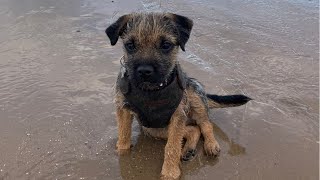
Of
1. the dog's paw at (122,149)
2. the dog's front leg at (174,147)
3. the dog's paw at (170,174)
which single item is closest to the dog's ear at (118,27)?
the dog's front leg at (174,147)

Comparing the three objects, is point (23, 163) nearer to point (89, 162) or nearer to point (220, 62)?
point (89, 162)

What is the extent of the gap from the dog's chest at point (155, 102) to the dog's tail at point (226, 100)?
92 cm

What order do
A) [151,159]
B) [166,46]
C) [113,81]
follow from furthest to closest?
[113,81] < [151,159] < [166,46]

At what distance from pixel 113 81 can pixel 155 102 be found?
1945 mm

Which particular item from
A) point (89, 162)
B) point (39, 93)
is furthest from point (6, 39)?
point (89, 162)

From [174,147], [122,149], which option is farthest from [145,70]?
[122,149]

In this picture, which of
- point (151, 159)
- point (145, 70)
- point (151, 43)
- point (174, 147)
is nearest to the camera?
point (145, 70)

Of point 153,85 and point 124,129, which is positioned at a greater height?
point 153,85

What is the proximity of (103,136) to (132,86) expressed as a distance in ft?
3.15

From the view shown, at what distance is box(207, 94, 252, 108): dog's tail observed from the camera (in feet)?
17.6

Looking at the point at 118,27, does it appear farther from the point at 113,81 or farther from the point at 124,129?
the point at 113,81

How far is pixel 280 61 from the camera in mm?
7328

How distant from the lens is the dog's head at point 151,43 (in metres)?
4.29

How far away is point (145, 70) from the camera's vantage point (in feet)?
13.9
